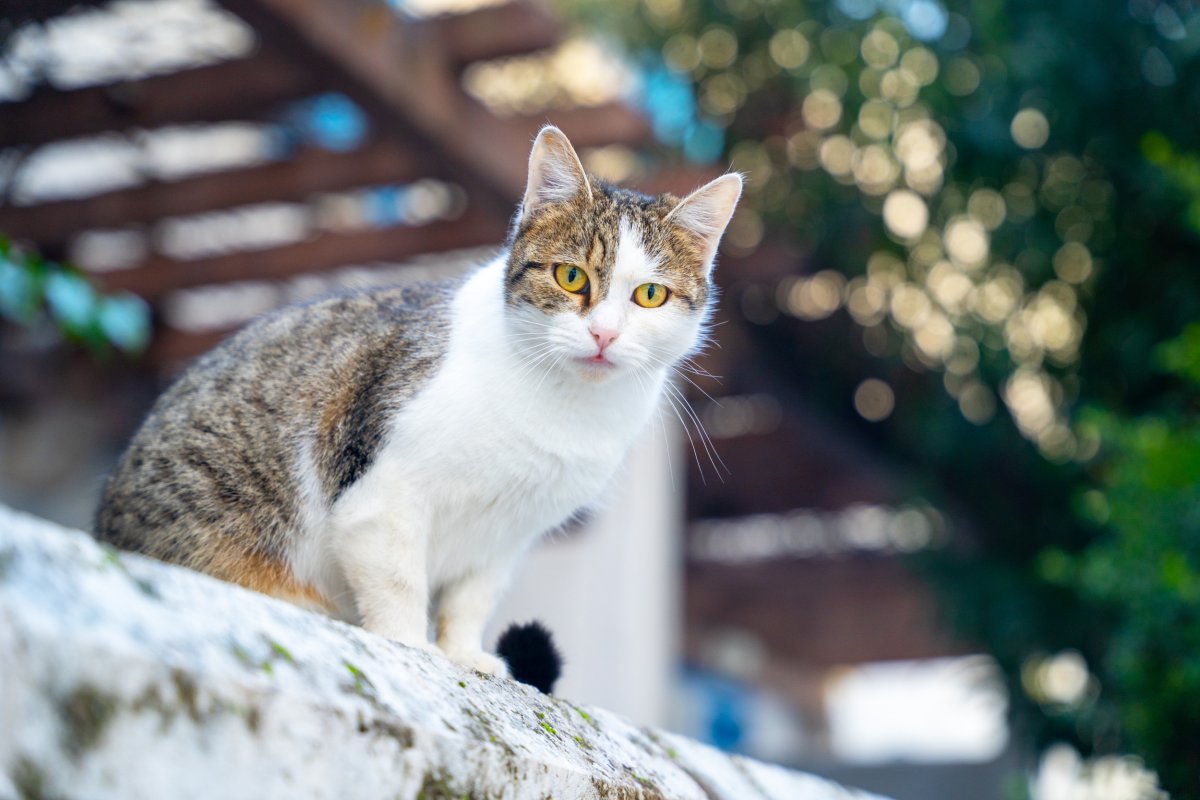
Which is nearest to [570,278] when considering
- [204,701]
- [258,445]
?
[258,445]

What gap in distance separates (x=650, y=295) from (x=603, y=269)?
12 centimetres

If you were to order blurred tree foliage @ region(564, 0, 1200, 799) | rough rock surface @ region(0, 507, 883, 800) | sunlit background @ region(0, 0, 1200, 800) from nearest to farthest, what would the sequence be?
rough rock surface @ region(0, 507, 883, 800) → sunlit background @ region(0, 0, 1200, 800) → blurred tree foliage @ region(564, 0, 1200, 799)

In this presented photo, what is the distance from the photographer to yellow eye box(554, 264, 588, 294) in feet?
7.63

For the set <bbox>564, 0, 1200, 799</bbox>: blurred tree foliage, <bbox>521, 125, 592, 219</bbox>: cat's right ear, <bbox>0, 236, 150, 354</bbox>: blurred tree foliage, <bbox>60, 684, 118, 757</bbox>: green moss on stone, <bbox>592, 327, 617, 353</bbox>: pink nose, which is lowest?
<bbox>60, 684, 118, 757</bbox>: green moss on stone

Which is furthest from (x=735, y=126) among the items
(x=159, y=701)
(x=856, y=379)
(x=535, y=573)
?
(x=159, y=701)

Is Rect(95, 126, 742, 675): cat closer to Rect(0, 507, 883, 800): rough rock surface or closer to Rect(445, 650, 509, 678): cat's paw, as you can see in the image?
Rect(445, 650, 509, 678): cat's paw

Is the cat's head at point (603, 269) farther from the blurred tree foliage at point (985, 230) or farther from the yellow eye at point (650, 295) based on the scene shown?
the blurred tree foliage at point (985, 230)

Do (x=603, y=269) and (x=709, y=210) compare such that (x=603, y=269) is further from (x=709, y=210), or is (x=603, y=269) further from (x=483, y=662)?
(x=483, y=662)

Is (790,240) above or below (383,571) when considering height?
above

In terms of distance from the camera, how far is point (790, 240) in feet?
19.6

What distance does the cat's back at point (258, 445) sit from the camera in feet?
6.91

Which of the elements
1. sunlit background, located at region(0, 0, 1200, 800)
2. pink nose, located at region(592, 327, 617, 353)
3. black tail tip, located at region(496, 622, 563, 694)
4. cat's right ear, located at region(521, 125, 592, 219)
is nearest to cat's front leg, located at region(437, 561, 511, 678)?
black tail tip, located at region(496, 622, 563, 694)

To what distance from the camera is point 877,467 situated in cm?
685

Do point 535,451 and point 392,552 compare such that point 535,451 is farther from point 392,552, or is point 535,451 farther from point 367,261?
point 367,261
